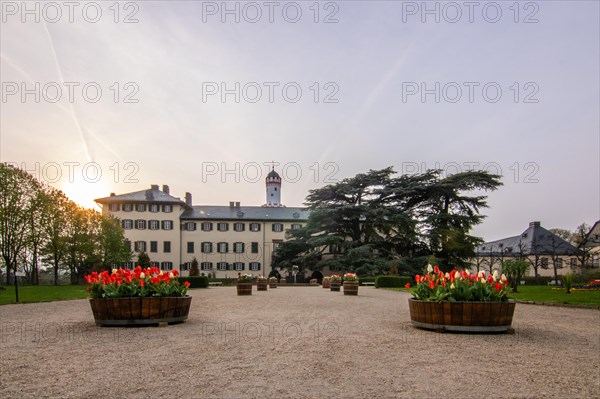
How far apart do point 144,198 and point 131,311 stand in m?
59.5

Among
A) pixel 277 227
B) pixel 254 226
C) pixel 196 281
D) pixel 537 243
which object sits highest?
pixel 254 226

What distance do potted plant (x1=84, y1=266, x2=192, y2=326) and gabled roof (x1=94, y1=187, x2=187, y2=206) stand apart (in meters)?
57.4

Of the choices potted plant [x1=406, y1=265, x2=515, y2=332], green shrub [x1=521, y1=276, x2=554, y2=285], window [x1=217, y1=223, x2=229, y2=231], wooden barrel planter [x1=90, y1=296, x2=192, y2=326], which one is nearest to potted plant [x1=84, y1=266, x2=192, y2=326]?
wooden barrel planter [x1=90, y1=296, x2=192, y2=326]

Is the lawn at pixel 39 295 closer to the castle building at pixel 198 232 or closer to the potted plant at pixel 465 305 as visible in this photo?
the potted plant at pixel 465 305

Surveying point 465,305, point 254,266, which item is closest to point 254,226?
point 254,266

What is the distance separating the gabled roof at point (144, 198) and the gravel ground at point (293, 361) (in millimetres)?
57202

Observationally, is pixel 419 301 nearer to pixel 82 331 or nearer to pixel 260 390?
pixel 260 390

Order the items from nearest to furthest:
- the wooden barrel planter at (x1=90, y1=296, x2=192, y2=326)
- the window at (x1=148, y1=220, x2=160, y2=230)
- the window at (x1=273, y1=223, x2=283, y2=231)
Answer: the wooden barrel planter at (x1=90, y1=296, x2=192, y2=326) → the window at (x1=148, y1=220, x2=160, y2=230) → the window at (x1=273, y1=223, x2=283, y2=231)

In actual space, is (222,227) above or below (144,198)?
below

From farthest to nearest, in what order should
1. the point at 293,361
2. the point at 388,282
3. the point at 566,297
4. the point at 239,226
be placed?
the point at 239,226
the point at 388,282
the point at 566,297
the point at 293,361

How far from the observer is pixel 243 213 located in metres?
71.6

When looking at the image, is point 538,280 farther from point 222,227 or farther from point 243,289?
point 243,289

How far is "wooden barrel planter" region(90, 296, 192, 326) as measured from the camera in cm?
972

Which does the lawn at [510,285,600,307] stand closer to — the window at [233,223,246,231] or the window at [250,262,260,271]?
the window at [250,262,260,271]
